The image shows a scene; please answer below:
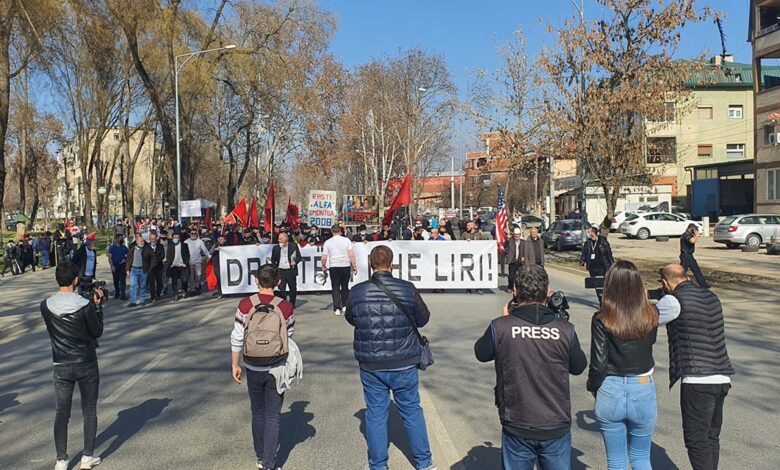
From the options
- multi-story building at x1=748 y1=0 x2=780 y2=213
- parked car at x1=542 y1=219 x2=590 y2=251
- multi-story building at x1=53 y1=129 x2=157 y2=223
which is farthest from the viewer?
multi-story building at x1=53 y1=129 x2=157 y2=223

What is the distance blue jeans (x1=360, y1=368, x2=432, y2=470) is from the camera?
188 inches

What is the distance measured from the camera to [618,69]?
2102 centimetres

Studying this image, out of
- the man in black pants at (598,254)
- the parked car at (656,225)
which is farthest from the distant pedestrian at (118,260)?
the parked car at (656,225)

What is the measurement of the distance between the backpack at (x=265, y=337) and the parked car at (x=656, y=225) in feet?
122

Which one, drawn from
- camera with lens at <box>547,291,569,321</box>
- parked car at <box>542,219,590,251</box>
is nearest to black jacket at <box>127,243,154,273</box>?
camera with lens at <box>547,291,569,321</box>

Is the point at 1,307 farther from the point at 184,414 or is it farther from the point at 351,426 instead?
the point at 351,426

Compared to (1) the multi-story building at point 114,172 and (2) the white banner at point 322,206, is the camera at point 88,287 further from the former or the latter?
(1) the multi-story building at point 114,172

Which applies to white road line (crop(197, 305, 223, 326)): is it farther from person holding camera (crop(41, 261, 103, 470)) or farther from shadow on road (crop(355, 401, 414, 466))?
person holding camera (crop(41, 261, 103, 470))

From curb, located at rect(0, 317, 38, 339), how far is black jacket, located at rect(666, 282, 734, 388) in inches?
450

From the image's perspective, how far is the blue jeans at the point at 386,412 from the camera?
188 inches

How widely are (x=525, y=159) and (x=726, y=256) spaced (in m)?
8.50

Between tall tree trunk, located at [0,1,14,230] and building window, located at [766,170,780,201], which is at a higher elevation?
tall tree trunk, located at [0,1,14,230]

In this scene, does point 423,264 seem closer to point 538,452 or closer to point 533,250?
point 533,250

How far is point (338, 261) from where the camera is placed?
13.0 metres
